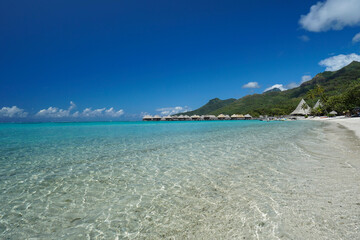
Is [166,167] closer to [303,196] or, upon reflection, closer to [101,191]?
[101,191]

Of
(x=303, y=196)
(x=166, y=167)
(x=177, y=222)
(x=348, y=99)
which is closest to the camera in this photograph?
(x=177, y=222)

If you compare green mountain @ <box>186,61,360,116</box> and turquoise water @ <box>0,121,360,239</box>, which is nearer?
turquoise water @ <box>0,121,360,239</box>

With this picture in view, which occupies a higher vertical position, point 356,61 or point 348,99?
point 356,61

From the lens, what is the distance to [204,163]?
22.9ft

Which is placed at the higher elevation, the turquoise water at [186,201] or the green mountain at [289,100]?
the green mountain at [289,100]

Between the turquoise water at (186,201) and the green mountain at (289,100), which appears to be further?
the green mountain at (289,100)

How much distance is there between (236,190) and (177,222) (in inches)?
71.6

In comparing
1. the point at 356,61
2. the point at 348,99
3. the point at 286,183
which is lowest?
the point at 286,183

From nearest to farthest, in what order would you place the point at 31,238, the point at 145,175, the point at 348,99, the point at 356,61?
the point at 31,238, the point at 145,175, the point at 348,99, the point at 356,61

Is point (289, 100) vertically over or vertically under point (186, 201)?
over

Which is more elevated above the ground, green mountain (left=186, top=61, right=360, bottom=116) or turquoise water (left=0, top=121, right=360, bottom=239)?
green mountain (left=186, top=61, right=360, bottom=116)

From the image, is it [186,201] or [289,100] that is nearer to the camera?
[186,201]

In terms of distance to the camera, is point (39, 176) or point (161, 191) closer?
point (161, 191)

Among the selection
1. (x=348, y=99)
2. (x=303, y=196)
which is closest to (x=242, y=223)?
(x=303, y=196)
